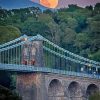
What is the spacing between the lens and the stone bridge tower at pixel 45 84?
28.2 metres

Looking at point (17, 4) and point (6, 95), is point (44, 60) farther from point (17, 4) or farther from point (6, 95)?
point (6, 95)

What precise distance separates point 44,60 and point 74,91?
1452 mm

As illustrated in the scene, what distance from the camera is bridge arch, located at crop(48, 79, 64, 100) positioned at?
2875cm

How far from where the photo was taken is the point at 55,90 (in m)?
29.0

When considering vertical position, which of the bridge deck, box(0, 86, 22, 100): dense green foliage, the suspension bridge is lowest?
box(0, 86, 22, 100): dense green foliage

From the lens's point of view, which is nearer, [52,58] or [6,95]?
[6,95]

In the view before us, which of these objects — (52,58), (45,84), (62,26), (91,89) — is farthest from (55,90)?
(62,26)

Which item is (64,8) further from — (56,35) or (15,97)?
(15,97)

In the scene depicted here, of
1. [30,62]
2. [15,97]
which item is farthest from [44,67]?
[15,97]

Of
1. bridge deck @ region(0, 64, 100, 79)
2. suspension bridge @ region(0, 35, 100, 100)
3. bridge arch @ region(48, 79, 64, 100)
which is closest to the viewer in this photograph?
bridge deck @ region(0, 64, 100, 79)

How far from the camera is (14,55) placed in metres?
28.3

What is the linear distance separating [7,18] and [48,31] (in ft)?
5.49

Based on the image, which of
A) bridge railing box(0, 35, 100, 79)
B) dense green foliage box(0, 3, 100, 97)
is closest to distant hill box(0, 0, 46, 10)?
dense green foliage box(0, 3, 100, 97)

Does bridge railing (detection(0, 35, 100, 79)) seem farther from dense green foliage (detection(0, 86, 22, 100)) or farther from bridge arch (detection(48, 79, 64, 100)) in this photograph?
dense green foliage (detection(0, 86, 22, 100))
